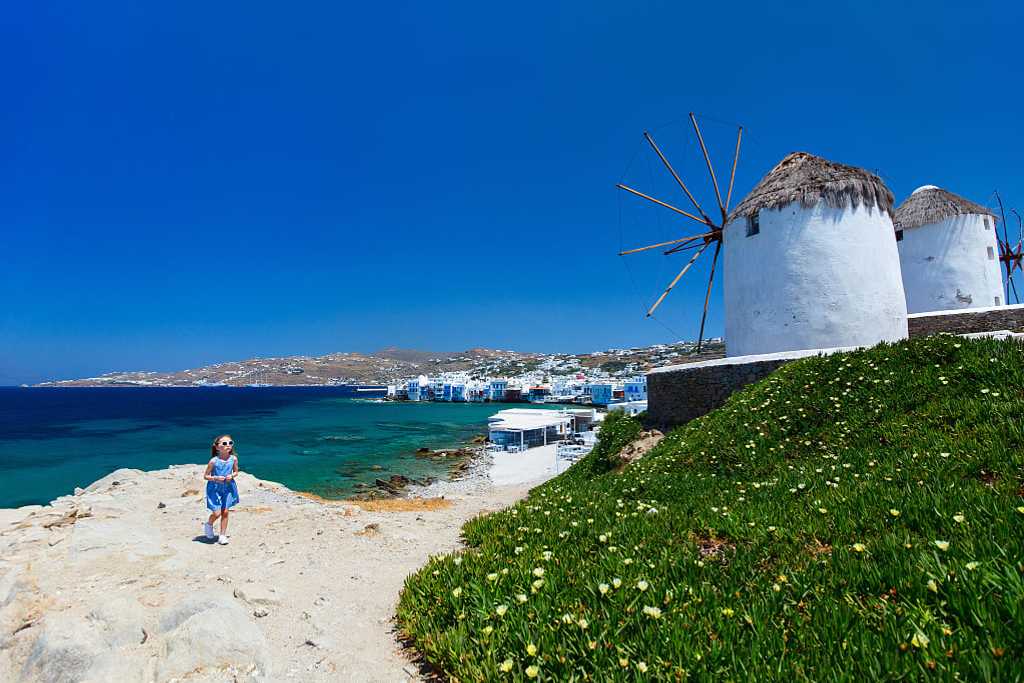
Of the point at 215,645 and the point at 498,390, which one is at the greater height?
the point at 215,645

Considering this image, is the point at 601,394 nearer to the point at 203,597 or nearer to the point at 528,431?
the point at 528,431

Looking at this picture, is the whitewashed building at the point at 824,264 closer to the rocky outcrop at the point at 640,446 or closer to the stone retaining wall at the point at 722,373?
the stone retaining wall at the point at 722,373

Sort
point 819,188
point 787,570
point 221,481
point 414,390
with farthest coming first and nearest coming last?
point 414,390, point 819,188, point 221,481, point 787,570

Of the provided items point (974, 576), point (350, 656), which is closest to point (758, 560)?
point (974, 576)

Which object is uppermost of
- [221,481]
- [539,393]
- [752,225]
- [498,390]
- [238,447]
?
[752,225]

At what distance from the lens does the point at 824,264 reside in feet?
52.2

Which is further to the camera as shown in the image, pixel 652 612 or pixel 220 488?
pixel 220 488

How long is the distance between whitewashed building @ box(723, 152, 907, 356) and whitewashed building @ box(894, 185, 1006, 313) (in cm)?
929

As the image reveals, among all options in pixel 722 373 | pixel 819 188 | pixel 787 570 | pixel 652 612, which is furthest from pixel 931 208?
pixel 652 612

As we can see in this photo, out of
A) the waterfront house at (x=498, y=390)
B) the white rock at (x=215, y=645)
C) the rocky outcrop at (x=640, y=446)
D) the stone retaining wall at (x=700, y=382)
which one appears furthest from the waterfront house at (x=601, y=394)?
the white rock at (x=215, y=645)

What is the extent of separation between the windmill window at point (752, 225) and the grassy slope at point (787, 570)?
9455mm

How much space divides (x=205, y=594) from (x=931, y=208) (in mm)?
31976

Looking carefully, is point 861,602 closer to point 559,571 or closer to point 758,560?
point 758,560

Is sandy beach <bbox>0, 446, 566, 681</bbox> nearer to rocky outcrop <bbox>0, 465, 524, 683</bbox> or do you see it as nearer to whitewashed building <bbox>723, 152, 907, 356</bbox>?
rocky outcrop <bbox>0, 465, 524, 683</bbox>
